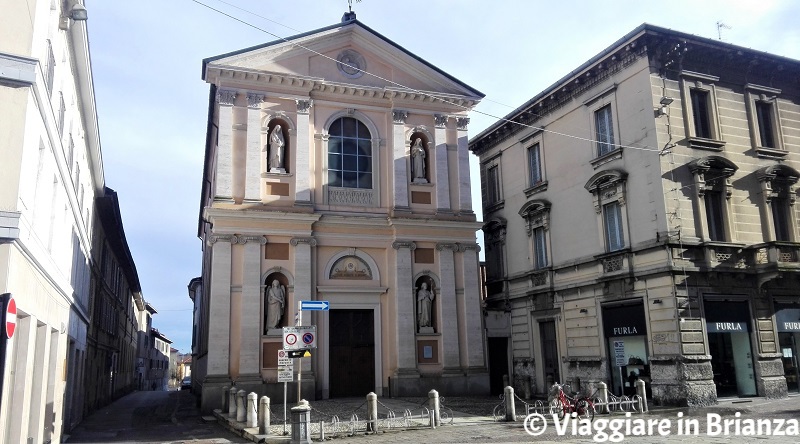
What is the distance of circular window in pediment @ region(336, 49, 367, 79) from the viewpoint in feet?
90.1

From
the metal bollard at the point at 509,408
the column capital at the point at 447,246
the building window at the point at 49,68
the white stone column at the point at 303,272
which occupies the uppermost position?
the building window at the point at 49,68

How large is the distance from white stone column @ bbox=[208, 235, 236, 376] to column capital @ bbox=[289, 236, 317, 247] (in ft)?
7.28

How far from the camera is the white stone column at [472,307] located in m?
26.6

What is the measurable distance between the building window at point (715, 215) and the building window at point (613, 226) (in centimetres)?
286

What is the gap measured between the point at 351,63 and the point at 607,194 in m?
11.8

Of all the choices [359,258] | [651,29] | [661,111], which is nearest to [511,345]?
[359,258]

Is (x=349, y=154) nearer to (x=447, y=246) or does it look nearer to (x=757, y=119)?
(x=447, y=246)

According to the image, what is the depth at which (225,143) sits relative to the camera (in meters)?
25.0

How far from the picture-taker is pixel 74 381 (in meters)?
20.4

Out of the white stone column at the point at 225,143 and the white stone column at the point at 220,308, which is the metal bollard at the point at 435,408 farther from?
the white stone column at the point at 225,143

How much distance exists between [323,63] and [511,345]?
49.5 ft

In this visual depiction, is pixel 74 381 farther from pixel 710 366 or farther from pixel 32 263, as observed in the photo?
pixel 710 366

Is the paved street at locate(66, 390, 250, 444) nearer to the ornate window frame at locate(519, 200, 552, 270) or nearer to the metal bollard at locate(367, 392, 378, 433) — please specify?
the metal bollard at locate(367, 392, 378, 433)

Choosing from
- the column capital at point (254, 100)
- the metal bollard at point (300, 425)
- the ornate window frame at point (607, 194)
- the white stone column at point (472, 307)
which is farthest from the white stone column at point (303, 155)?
the metal bollard at point (300, 425)
